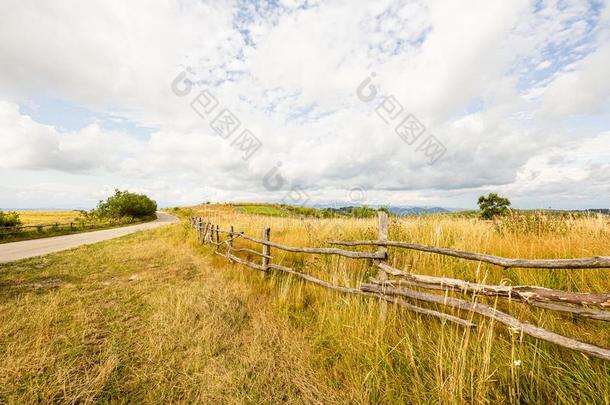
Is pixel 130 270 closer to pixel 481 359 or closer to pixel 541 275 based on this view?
pixel 481 359

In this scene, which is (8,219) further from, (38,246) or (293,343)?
(293,343)

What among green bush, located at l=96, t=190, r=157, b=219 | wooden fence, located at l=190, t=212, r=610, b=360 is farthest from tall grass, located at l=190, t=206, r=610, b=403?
green bush, located at l=96, t=190, r=157, b=219

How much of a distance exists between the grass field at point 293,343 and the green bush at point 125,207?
114 feet

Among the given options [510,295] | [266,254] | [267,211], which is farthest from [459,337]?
[267,211]

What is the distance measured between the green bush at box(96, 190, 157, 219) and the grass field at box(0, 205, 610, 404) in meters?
34.8

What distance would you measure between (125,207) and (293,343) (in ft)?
140

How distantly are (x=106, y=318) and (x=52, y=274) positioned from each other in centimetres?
467

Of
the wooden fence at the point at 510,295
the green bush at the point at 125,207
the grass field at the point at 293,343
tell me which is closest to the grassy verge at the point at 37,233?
the green bush at the point at 125,207

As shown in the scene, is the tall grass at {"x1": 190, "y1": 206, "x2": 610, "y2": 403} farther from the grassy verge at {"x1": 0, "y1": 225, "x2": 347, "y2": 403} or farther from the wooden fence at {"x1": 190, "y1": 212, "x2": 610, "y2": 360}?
the grassy verge at {"x1": 0, "y1": 225, "x2": 347, "y2": 403}

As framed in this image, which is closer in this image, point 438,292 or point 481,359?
point 481,359

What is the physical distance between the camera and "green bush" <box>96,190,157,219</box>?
1369 inches

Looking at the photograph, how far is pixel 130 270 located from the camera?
24.8ft

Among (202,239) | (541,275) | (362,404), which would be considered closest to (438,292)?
(541,275)

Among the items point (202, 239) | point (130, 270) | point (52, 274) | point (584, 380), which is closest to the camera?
point (584, 380)
